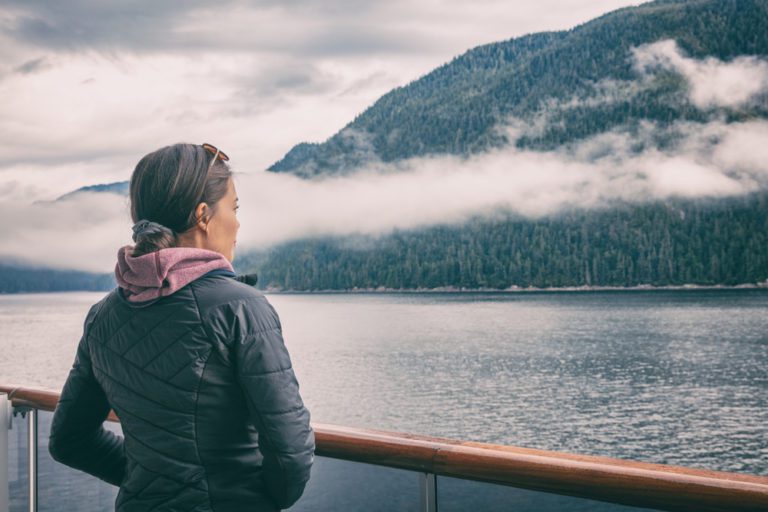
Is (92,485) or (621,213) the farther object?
(621,213)

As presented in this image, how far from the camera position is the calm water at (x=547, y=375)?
35844mm

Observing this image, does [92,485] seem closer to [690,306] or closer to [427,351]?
[427,351]

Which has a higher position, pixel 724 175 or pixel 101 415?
pixel 724 175

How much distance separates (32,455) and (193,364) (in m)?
1.51

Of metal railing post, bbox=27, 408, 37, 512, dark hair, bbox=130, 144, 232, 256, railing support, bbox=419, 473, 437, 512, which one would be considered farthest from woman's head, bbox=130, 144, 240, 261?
metal railing post, bbox=27, 408, 37, 512

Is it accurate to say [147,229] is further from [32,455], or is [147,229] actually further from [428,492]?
[32,455]

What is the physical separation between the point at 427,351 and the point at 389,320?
35.1 m

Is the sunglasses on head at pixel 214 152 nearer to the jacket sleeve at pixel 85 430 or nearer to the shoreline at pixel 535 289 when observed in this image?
the jacket sleeve at pixel 85 430

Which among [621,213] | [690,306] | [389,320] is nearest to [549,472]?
[389,320]

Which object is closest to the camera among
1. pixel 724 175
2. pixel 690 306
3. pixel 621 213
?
pixel 690 306

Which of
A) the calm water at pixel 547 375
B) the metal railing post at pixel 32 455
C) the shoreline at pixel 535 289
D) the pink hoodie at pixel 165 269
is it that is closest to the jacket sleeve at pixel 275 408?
the pink hoodie at pixel 165 269

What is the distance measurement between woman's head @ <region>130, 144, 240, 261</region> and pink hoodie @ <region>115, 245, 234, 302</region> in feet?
0.16

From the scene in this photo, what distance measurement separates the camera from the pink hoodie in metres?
1.40

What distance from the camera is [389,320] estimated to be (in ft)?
343
